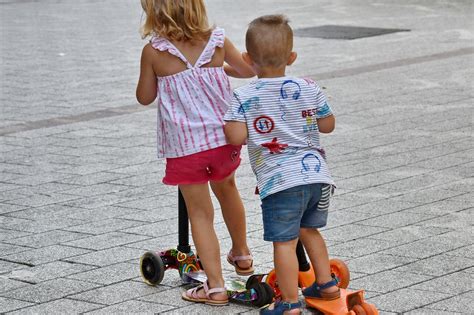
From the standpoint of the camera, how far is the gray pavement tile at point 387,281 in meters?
5.00

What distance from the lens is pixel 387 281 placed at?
16.7ft

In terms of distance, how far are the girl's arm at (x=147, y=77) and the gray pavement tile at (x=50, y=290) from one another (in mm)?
967

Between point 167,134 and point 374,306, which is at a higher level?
point 167,134

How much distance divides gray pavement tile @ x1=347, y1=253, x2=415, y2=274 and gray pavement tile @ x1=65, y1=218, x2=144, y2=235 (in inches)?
56.2

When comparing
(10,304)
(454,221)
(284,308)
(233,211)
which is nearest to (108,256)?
(10,304)

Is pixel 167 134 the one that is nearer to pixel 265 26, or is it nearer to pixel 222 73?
pixel 222 73

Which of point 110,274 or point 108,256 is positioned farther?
point 108,256

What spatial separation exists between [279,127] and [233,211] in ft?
2.51

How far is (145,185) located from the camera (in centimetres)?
717

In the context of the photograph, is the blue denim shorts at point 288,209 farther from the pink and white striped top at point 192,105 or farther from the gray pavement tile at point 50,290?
the gray pavement tile at point 50,290

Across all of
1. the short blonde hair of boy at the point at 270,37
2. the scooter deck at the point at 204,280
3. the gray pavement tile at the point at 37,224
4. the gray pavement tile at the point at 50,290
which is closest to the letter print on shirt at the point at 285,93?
→ the short blonde hair of boy at the point at 270,37

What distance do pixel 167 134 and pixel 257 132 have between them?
0.54 m

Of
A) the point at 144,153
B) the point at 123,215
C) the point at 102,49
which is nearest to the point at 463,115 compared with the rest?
the point at 144,153

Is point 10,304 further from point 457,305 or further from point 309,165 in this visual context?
point 457,305
